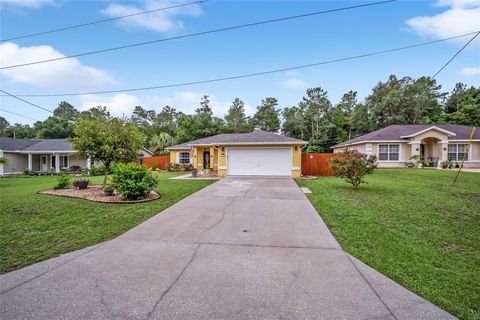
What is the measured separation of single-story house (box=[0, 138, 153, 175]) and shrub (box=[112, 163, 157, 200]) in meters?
14.0

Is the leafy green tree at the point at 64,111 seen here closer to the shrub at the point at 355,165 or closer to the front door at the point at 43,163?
the front door at the point at 43,163

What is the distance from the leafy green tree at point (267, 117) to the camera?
4372cm

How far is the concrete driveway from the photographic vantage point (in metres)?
2.33

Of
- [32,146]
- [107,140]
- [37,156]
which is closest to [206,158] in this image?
[107,140]

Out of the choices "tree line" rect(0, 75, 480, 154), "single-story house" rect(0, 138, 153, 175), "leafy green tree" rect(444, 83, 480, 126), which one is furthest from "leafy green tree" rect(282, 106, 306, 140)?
"single-story house" rect(0, 138, 153, 175)

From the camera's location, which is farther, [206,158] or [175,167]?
[175,167]

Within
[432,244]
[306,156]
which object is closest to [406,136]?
[306,156]

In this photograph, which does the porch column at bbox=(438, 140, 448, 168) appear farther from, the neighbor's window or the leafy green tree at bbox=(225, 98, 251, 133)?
the neighbor's window

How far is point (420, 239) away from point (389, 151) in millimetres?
19786

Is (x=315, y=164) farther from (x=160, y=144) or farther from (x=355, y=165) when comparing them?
(x=160, y=144)

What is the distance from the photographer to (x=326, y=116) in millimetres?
42188

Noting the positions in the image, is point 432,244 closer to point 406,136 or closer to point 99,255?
point 99,255

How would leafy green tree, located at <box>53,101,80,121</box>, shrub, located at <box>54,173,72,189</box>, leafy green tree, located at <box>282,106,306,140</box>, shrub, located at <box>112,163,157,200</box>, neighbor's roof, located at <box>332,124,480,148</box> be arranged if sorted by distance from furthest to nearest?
leafy green tree, located at <box>53,101,80,121</box>, leafy green tree, located at <box>282,106,306,140</box>, neighbor's roof, located at <box>332,124,480,148</box>, shrub, located at <box>54,173,72,189</box>, shrub, located at <box>112,163,157,200</box>

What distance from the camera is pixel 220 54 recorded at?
46.1 feet
